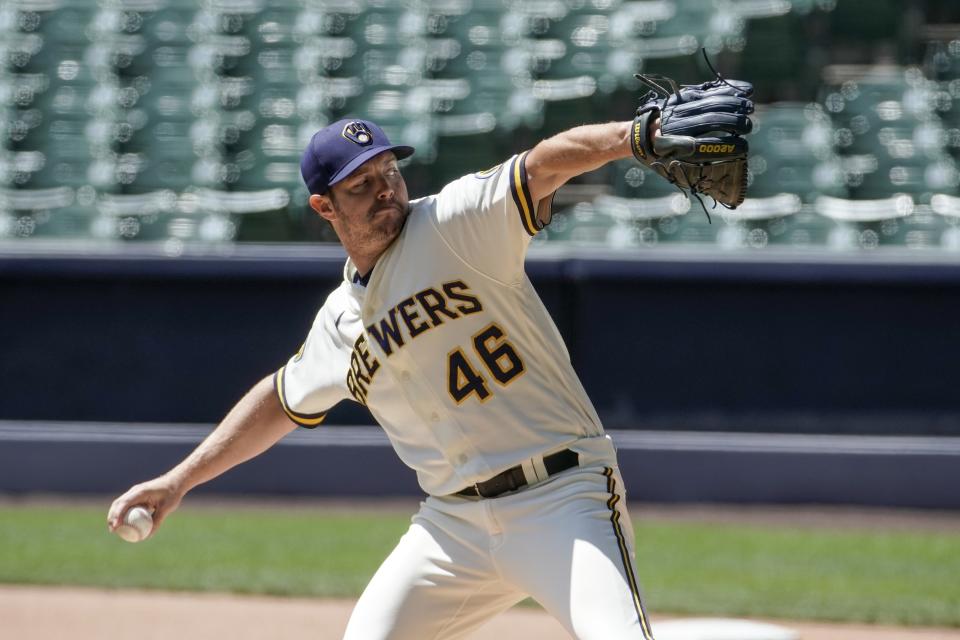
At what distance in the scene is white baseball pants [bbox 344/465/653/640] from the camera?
2967 mm

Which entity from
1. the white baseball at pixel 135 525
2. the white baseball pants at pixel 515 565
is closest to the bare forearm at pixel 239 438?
the white baseball at pixel 135 525

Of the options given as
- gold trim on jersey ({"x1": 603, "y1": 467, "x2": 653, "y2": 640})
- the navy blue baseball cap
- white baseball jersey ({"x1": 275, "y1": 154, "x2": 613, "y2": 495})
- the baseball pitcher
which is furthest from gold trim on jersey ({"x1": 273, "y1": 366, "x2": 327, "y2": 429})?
gold trim on jersey ({"x1": 603, "y1": 467, "x2": 653, "y2": 640})

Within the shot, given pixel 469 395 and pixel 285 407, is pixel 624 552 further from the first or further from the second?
pixel 285 407

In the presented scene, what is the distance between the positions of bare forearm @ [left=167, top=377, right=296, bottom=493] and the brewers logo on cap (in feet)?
2.64

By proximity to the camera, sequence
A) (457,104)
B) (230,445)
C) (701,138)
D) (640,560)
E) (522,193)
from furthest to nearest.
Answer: (457,104), (640,560), (230,445), (522,193), (701,138)

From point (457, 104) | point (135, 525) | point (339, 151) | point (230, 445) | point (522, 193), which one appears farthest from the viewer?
point (457, 104)

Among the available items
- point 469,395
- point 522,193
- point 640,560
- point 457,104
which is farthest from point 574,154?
point 457,104

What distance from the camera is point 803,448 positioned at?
7.62 metres

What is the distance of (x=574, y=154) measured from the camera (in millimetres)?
2910

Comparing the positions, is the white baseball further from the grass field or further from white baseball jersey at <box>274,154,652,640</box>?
the grass field

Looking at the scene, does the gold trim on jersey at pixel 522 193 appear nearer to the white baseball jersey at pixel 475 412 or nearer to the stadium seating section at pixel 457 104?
the white baseball jersey at pixel 475 412

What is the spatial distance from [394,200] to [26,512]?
537cm

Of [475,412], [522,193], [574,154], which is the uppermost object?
[574,154]

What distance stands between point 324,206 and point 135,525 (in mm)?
991
